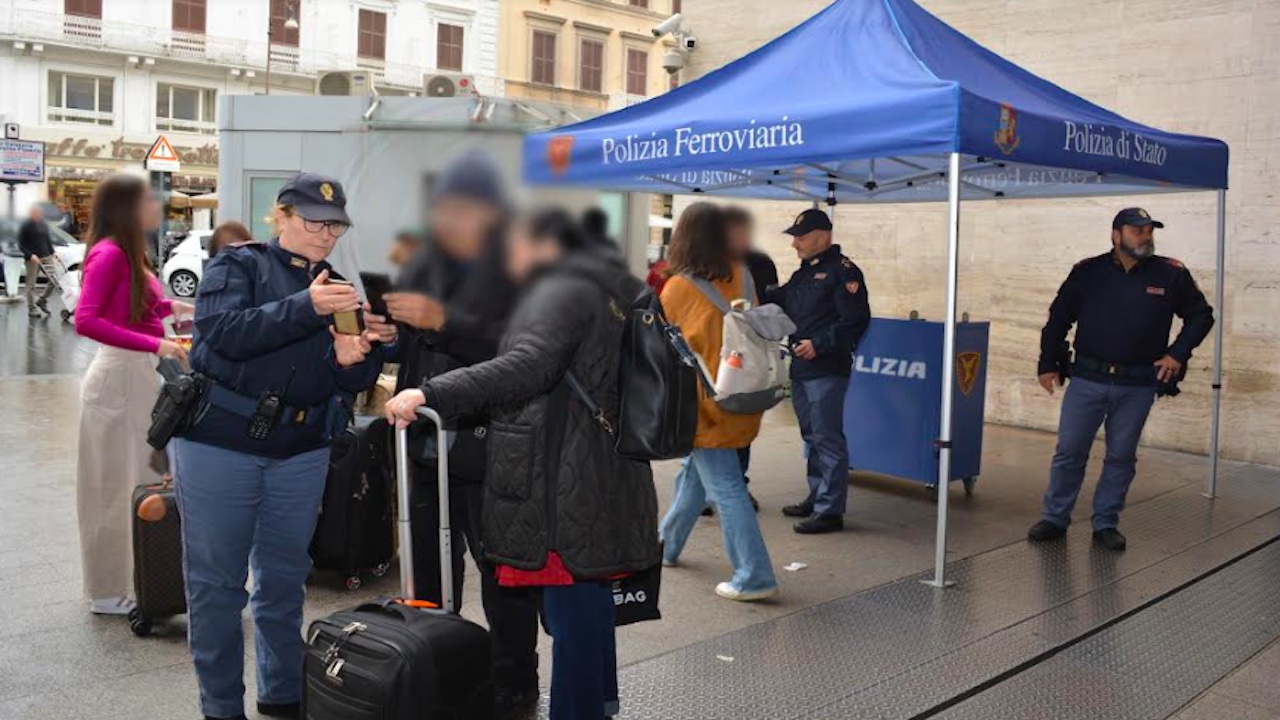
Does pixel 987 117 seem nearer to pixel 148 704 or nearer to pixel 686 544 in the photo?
pixel 686 544

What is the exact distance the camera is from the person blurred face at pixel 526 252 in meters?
1.45

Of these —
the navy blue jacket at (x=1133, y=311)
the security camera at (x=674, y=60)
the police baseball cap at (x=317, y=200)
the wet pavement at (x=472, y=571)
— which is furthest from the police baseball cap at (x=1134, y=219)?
the security camera at (x=674, y=60)

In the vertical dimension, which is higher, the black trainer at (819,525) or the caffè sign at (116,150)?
the caffè sign at (116,150)

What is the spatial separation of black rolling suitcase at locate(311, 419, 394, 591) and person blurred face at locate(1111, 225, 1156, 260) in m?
3.91

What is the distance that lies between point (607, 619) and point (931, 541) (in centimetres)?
324

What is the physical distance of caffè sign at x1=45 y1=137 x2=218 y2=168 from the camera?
33.4 metres

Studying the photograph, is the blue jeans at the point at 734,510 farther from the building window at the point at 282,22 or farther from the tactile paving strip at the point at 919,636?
the building window at the point at 282,22

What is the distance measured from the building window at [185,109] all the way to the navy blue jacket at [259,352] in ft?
121

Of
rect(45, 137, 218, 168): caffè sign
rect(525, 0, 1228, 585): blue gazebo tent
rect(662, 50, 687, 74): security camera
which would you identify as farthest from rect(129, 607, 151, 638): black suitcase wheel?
rect(45, 137, 218, 168): caffè sign

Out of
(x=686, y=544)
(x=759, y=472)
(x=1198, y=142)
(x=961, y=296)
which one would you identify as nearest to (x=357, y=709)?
(x=686, y=544)

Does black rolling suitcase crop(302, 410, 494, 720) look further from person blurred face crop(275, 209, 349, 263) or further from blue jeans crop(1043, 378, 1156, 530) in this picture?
Answer: blue jeans crop(1043, 378, 1156, 530)

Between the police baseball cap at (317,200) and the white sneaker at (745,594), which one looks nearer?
the police baseball cap at (317,200)

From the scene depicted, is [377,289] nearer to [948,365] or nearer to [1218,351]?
[948,365]

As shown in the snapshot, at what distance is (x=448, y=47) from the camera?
3819 cm
